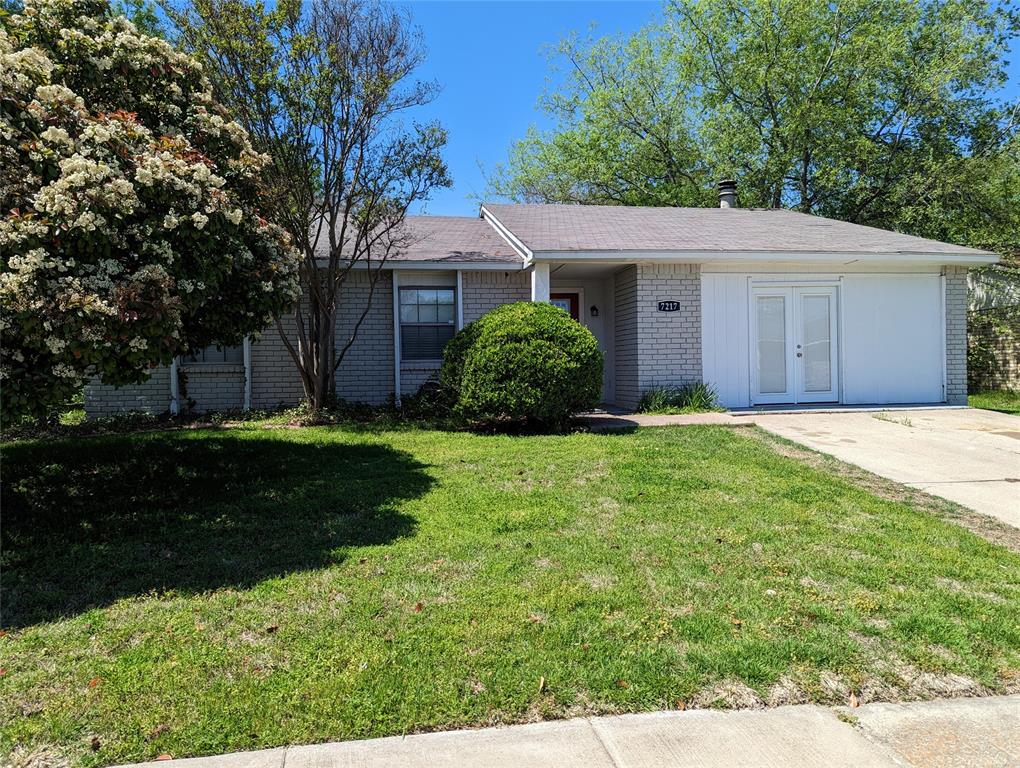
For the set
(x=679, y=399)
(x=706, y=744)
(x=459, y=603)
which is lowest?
(x=706, y=744)

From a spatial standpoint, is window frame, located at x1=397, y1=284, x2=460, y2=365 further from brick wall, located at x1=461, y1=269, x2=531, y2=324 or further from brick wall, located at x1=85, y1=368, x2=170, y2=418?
brick wall, located at x1=85, y1=368, x2=170, y2=418

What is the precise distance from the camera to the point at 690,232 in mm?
11977

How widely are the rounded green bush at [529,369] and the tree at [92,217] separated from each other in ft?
12.2

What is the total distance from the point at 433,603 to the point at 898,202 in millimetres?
22878

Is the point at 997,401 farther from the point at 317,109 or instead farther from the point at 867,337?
the point at 317,109

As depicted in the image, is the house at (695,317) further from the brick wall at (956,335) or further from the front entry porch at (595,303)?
the front entry porch at (595,303)

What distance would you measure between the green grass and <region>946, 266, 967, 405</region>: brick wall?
75 cm

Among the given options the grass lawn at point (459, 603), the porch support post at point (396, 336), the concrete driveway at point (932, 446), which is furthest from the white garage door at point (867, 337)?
the porch support post at point (396, 336)

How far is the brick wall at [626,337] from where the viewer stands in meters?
11.0

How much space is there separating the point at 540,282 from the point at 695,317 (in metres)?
2.92

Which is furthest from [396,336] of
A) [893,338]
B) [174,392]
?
[893,338]

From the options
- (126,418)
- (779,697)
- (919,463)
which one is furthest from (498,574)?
(126,418)

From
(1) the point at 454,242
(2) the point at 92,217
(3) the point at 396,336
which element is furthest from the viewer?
(1) the point at 454,242

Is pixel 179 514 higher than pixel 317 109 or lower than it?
lower
